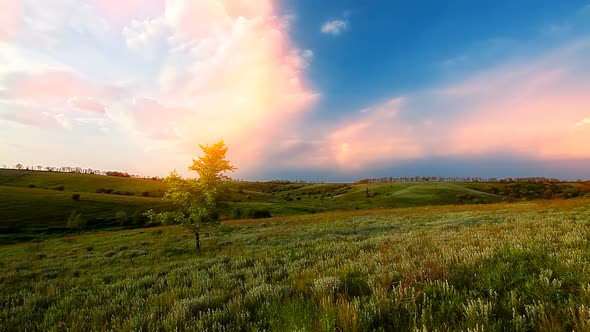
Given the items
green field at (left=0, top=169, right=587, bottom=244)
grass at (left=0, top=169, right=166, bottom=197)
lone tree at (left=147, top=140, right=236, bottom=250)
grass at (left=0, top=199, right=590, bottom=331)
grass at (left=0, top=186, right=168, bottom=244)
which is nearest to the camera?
grass at (left=0, top=199, right=590, bottom=331)

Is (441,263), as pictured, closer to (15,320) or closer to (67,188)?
(15,320)

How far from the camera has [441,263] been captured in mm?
6094

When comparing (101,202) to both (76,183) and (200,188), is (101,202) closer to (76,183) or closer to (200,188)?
(76,183)

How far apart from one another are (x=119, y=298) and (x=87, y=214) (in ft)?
281

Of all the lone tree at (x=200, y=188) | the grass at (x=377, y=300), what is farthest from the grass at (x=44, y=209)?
the grass at (x=377, y=300)

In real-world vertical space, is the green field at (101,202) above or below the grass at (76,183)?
below

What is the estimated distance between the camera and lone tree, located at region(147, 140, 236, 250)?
19.0 m

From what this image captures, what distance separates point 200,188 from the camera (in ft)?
63.3

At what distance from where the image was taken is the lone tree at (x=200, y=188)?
1897cm

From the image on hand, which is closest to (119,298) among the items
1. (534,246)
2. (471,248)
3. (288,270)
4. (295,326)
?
(288,270)

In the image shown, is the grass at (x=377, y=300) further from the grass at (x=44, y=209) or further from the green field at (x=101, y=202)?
the grass at (x=44, y=209)

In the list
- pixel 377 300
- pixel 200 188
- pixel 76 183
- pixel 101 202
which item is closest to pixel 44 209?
pixel 101 202

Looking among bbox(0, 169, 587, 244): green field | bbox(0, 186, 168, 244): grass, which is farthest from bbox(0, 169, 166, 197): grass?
bbox(0, 186, 168, 244): grass

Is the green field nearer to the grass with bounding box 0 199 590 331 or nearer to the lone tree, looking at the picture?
the lone tree
